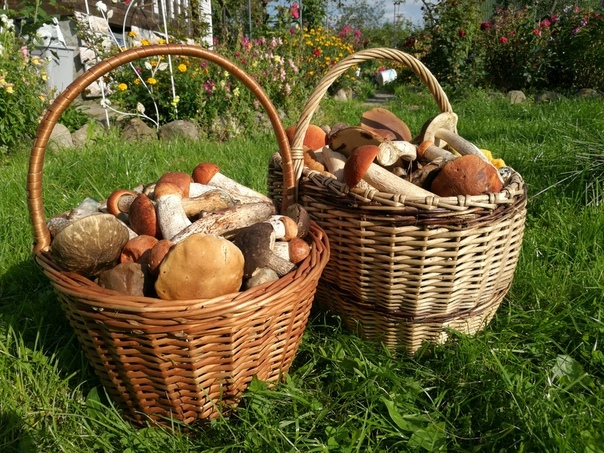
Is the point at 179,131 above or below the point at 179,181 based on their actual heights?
below

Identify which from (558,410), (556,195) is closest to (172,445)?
(558,410)

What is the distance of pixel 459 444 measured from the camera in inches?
48.4

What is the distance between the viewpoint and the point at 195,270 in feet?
3.75

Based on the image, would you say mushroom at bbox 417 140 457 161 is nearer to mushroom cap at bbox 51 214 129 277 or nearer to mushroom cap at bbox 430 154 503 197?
mushroom cap at bbox 430 154 503 197

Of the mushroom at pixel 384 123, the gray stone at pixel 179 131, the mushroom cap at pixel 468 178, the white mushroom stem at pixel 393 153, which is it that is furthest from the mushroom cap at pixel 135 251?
the gray stone at pixel 179 131

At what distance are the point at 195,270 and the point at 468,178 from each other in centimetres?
89

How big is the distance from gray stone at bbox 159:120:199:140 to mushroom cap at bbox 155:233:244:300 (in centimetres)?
355

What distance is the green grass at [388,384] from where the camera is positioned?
4.01 feet

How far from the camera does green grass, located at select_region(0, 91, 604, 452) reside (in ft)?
4.01

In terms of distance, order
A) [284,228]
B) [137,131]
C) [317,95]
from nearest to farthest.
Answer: [284,228] < [317,95] < [137,131]

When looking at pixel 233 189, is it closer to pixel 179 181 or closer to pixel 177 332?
pixel 179 181

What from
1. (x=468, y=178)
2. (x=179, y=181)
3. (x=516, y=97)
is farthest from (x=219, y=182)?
(x=516, y=97)

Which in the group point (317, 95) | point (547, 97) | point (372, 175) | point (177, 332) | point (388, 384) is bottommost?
point (547, 97)

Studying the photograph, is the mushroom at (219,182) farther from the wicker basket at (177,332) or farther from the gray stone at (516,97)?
the gray stone at (516,97)
